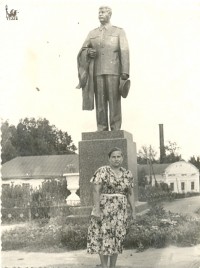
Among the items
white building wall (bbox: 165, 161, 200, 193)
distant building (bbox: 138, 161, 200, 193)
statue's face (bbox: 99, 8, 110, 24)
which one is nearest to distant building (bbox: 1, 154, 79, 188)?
distant building (bbox: 138, 161, 200, 193)

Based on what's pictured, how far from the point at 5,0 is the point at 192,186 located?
26.6m

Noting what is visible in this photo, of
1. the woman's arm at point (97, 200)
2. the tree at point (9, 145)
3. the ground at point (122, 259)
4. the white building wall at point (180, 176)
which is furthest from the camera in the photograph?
the white building wall at point (180, 176)

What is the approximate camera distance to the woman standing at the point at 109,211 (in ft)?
16.3

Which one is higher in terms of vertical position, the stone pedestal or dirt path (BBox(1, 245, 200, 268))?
the stone pedestal

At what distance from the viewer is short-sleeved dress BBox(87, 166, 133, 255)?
497cm

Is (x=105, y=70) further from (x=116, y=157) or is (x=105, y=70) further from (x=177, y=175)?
(x=177, y=175)

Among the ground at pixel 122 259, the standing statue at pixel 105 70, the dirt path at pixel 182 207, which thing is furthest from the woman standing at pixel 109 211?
the dirt path at pixel 182 207

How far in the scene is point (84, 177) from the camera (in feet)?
22.2

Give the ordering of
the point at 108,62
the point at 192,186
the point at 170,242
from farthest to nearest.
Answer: the point at 192,186 → the point at 108,62 → the point at 170,242

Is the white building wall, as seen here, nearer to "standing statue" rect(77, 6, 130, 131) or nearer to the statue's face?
"standing statue" rect(77, 6, 130, 131)

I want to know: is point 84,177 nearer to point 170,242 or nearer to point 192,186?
point 170,242

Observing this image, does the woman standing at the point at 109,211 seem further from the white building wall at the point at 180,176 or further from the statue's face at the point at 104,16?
the white building wall at the point at 180,176

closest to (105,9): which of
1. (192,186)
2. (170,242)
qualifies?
(170,242)

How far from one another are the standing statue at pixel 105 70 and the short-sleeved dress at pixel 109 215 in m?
2.05
